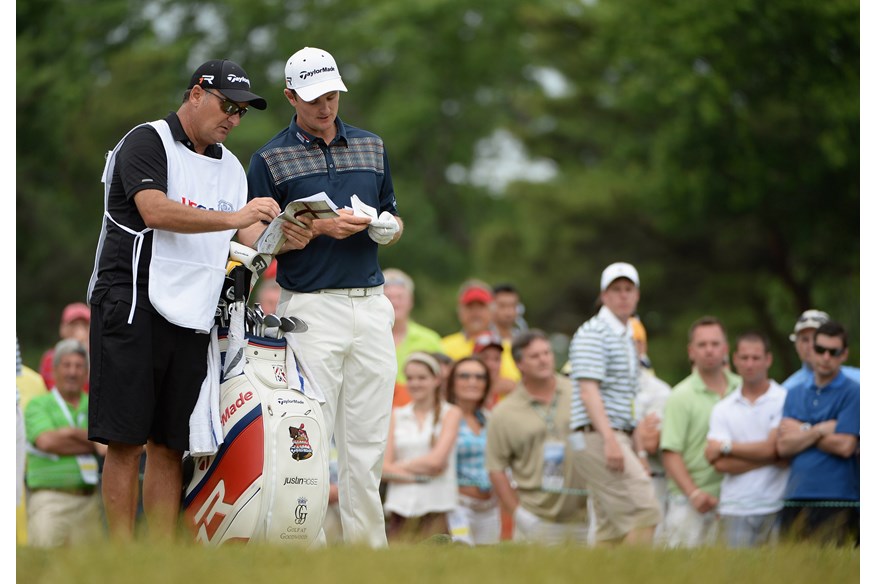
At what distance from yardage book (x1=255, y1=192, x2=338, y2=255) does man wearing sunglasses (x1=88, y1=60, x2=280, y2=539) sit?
103 millimetres

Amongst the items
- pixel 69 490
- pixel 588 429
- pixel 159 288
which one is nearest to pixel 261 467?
pixel 159 288

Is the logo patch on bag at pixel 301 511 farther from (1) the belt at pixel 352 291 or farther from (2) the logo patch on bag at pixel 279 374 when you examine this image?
(1) the belt at pixel 352 291

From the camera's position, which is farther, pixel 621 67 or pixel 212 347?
pixel 621 67

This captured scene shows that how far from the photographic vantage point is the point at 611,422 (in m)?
10.3

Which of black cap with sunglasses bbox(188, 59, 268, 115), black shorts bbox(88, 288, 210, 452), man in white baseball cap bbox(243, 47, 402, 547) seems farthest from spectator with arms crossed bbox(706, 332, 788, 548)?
black cap with sunglasses bbox(188, 59, 268, 115)

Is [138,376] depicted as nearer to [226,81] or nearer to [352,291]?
[352,291]

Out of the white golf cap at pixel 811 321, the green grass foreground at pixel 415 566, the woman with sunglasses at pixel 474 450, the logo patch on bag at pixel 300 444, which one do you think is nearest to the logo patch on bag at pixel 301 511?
the logo patch on bag at pixel 300 444

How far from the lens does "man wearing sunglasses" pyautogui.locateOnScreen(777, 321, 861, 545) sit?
998 cm

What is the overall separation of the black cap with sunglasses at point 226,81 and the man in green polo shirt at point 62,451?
5.03 metres

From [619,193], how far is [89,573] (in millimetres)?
29882

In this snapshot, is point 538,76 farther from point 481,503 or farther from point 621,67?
point 481,503

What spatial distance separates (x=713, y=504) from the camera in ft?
35.3

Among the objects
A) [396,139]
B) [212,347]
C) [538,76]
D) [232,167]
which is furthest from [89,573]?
[538,76]

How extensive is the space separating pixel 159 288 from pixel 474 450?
5686mm
